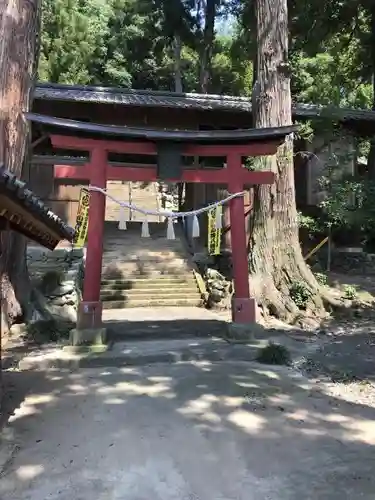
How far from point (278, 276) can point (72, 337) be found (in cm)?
511

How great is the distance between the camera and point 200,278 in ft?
44.4

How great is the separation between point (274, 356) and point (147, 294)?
6.02 m

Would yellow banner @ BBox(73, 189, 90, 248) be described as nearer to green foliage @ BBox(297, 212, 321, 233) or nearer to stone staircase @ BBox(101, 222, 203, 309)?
stone staircase @ BBox(101, 222, 203, 309)

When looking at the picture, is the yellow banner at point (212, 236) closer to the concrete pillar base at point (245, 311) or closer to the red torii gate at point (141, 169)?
the red torii gate at point (141, 169)

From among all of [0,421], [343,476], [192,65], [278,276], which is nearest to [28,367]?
[0,421]

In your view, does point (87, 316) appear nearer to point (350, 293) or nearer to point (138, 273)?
point (138, 273)

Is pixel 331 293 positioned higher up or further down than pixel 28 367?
higher up

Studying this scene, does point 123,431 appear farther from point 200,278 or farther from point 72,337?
point 200,278

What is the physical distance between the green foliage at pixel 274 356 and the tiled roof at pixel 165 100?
898 centimetres

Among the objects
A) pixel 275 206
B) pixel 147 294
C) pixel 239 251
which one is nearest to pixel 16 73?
pixel 239 251

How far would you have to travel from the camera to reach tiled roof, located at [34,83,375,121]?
14953 mm

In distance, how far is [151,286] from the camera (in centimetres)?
1320

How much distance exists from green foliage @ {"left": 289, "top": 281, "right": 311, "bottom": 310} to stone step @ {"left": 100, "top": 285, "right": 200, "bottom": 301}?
296 centimetres

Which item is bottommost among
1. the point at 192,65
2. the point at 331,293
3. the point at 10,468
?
the point at 10,468
